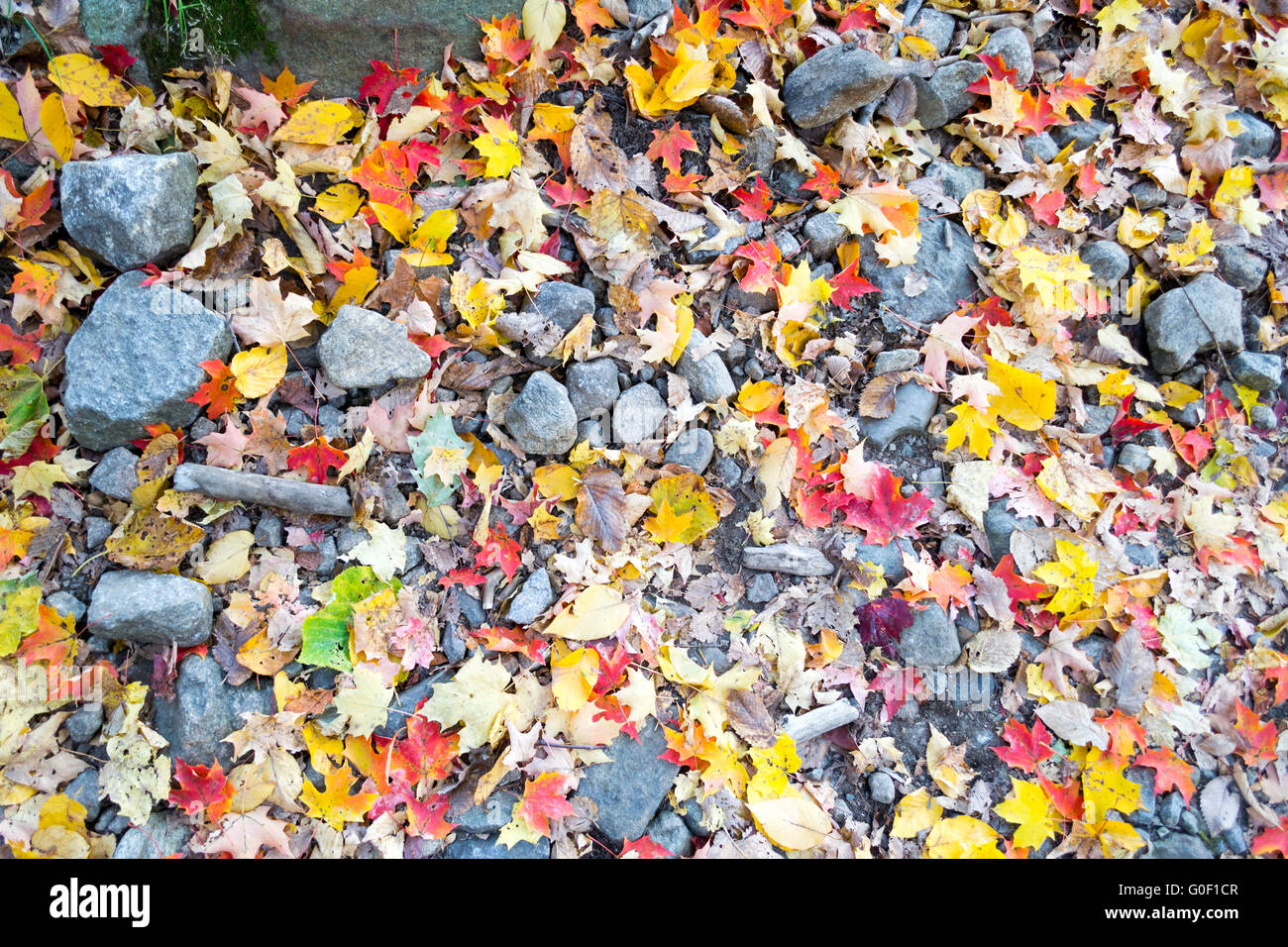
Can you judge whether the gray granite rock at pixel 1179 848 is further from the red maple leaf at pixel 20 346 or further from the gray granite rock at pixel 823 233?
the red maple leaf at pixel 20 346

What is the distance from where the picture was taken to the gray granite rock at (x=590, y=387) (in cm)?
248

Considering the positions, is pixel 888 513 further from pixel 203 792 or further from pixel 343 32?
pixel 343 32

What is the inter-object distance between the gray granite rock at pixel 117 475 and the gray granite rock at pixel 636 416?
5.20 ft

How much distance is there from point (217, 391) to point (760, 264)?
1.93 meters

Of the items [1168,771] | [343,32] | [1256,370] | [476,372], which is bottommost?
[1168,771]

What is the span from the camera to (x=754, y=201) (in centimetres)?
272

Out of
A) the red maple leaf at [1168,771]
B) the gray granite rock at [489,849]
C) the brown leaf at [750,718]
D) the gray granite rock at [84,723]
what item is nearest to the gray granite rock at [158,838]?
the gray granite rock at [84,723]

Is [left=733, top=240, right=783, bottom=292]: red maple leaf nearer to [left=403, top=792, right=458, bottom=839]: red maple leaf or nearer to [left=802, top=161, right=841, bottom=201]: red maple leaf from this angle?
[left=802, top=161, right=841, bottom=201]: red maple leaf

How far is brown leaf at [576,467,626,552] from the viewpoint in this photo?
2414 millimetres

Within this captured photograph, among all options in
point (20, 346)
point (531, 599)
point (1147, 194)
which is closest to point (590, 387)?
point (531, 599)

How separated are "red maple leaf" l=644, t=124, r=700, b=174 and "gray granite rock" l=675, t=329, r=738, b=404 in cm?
68

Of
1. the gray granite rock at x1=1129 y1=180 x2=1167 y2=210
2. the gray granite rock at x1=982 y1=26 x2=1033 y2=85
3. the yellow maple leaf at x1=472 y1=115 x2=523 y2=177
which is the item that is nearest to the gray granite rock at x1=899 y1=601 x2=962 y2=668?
the gray granite rock at x1=1129 y1=180 x2=1167 y2=210

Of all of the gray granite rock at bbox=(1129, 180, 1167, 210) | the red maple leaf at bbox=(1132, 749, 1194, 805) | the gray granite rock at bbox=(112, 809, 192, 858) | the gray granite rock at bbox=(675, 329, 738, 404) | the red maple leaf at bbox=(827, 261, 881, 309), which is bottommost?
the gray granite rock at bbox=(112, 809, 192, 858)

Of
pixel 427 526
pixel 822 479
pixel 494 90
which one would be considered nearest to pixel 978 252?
pixel 822 479
